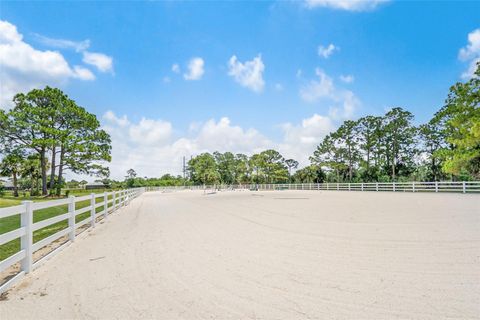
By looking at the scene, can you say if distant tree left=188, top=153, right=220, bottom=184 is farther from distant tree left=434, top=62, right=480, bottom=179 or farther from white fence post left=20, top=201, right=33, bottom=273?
white fence post left=20, top=201, right=33, bottom=273

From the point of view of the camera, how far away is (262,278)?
3.82 m

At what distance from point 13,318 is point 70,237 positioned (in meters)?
4.02

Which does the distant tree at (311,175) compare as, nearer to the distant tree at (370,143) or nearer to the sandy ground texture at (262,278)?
the distant tree at (370,143)

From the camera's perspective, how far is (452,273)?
388cm

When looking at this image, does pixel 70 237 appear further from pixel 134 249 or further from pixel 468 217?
pixel 468 217

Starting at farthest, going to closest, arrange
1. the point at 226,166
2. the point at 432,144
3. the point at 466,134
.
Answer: the point at 226,166 < the point at 432,144 < the point at 466,134

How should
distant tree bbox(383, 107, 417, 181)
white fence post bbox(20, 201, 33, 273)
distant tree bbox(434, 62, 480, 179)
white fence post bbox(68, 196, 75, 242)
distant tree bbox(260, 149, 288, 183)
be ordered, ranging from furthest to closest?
distant tree bbox(260, 149, 288, 183)
distant tree bbox(383, 107, 417, 181)
distant tree bbox(434, 62, 480, 179)
white fence post bbox(68, 196, 75, 242)
white fence post bbox(20, 201, 33, 273)

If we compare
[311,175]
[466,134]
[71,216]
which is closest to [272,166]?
[311,175]

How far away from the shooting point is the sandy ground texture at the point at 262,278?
9.73ft

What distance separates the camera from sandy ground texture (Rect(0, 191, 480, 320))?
2967 millimetres

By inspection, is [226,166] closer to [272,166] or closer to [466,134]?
[272,166]

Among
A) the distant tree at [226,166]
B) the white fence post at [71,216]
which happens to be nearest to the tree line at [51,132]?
the white fence post at [71,216]

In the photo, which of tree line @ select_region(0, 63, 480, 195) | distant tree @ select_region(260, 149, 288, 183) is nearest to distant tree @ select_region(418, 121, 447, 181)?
tree line @ select_region(0, 63, 480, 195)

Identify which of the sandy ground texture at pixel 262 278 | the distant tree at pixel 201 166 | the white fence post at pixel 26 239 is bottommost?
the sandy ground texture at pixel 262 278
